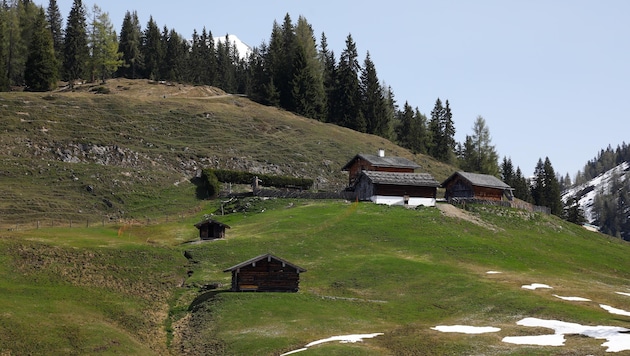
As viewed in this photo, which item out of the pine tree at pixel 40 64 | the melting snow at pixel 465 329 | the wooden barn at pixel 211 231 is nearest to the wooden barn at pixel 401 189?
the wooden barn at pixel 211 231

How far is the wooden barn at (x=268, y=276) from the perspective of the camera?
56469mm

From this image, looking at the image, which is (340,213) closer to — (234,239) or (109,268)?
(234,239)

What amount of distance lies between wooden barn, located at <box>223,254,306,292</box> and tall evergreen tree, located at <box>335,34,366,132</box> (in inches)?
4436

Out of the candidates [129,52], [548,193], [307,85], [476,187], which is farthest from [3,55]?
[548,193]

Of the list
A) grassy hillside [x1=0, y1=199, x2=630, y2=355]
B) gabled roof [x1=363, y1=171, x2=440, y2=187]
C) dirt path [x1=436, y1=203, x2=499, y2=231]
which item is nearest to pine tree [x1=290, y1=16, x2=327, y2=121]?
gabled roof [x1=363, y1=171, x2=440, y2=187]

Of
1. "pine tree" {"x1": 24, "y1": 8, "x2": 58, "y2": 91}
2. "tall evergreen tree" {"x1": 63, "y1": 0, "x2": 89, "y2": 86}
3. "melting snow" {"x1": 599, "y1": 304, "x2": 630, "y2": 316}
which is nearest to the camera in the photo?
"melting snow" {"x1": 599, "y1": 304, "x2": 630, "y2": 316}

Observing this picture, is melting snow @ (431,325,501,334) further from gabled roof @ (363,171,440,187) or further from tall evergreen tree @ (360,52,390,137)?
tall evergreen tree @ (360,52,390,137)

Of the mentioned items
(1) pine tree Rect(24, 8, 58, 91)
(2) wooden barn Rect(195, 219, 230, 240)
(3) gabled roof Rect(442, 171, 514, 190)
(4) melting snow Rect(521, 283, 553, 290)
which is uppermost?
(1) pine tree Rect(24, 8, 58, 91)

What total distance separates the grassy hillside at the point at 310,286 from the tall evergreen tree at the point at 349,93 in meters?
80.3

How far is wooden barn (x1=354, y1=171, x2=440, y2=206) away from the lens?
96.9 metres

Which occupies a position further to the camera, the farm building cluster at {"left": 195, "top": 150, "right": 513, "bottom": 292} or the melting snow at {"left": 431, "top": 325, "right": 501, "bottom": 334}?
the farm building cluster at {"left": 195, "top": 150, "right": 513, "bottom": 292}

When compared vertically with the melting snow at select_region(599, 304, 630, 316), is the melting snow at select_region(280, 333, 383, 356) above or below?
below

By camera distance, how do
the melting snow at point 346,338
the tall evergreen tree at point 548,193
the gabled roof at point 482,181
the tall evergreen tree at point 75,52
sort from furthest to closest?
the tall evergreen tree at point 75,52
the tall evergreen tree at point 548,193
the gabled roof at point 482,181
the melting snow at point 346,338

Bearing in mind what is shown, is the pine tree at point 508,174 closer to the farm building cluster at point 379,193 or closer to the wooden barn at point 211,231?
the farm building cluster at point 379,193
